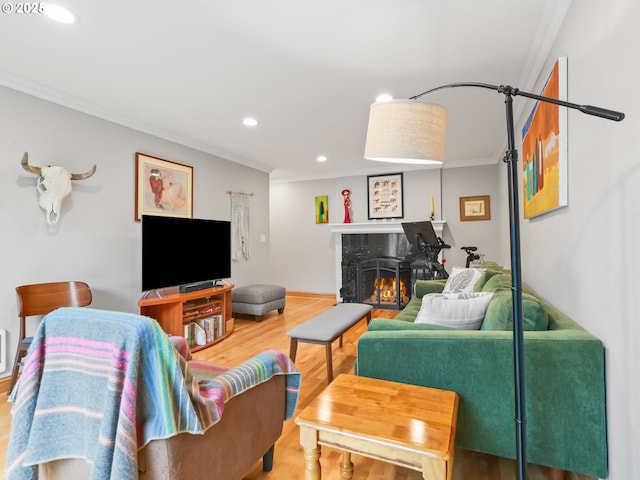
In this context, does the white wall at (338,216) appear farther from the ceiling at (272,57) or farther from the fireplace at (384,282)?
the ceiling at (272,57)

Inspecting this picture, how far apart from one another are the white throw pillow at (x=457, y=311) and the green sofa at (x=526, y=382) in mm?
310

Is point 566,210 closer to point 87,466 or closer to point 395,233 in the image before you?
point 87,466

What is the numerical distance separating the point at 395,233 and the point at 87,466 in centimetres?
503

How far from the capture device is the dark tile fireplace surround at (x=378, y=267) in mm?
5523

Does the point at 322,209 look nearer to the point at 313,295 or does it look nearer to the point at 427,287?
the point at 313,295

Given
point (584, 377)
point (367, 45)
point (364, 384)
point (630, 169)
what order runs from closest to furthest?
point (630, 169) < point (584, 377) < point (364, 384) < point (367, 45)

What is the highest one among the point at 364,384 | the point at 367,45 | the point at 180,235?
the point at 367,45

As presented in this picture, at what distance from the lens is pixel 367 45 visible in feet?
7.05

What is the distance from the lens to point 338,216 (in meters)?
6.17

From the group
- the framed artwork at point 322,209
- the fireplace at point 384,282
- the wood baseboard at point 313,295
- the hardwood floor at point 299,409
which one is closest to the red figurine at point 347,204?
the framed artwork at point 322,209

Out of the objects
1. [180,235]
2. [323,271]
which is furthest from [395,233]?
[180,235]

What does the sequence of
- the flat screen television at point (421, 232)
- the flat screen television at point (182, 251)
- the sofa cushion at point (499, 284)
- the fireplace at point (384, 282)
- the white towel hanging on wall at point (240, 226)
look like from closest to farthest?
the sofa cushion at point (499, 284) → the flat screen television at point (182, 251) → the flat screen television at point (421, 232) → the white towel hanging on wall at point (240, 226) → the fireplace at point (384, 282)

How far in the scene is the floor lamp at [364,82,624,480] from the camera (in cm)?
105

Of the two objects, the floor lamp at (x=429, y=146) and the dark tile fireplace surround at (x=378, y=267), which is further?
the dark tile fireplace surround at (x=378, y=267)
